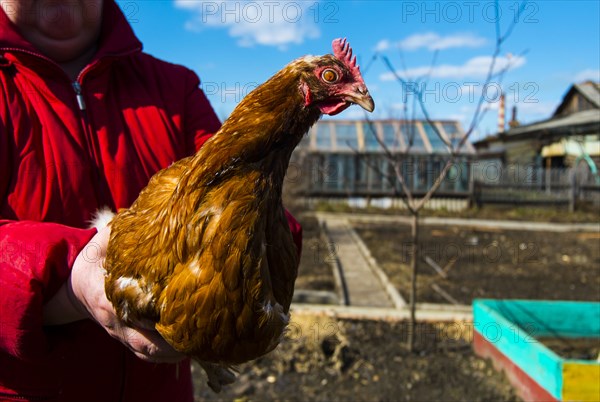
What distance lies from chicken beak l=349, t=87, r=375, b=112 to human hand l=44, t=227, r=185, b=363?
37.2 inches

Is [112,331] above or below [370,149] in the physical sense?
below

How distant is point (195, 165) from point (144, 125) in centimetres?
56

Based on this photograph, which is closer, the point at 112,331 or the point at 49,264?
the point at 49,264

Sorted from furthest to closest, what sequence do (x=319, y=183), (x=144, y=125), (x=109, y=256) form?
(x=319, y=183)
(x=144, y=125)
(x=109, y=256)

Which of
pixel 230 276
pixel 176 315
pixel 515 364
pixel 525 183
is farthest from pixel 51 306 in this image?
pixel 525 183

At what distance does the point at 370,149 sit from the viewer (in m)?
19.2

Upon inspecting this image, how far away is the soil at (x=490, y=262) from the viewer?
284 inches

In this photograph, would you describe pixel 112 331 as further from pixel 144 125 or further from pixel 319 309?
pixel 319 309

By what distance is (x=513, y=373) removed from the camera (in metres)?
4.12

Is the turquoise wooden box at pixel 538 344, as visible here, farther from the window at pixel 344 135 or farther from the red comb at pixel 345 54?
the window at pixel 344 135

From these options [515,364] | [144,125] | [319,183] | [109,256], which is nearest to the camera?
[109,256]

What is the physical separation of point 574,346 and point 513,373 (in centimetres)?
126

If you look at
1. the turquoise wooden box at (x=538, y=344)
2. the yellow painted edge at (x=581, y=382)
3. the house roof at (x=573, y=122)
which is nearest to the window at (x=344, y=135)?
the house roof at (x=573, y=122)

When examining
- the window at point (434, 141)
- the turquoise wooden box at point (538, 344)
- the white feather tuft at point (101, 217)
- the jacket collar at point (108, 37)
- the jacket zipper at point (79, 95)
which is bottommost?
the turquoise wooden box at point (538, 344)
